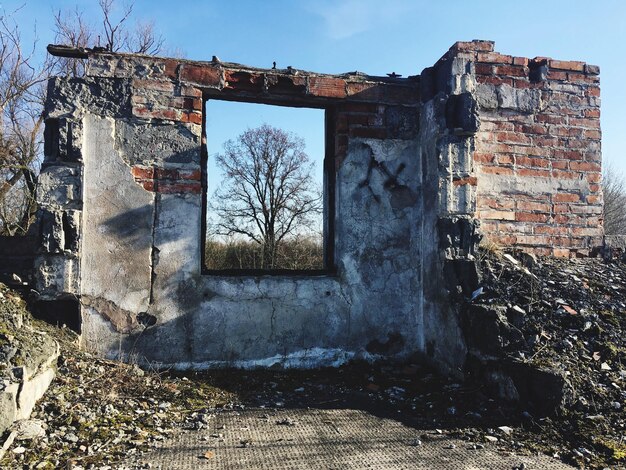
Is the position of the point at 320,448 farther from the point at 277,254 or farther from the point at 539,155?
the point at 277,254

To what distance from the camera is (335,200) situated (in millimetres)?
4219

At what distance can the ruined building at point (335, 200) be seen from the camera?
374 cm

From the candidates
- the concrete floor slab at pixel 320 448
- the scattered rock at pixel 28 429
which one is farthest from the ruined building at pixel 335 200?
the scattered rock at pixel 28 429

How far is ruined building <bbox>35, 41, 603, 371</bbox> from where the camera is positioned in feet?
12.3

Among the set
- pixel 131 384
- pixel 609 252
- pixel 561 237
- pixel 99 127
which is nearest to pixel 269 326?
pixel 131 384

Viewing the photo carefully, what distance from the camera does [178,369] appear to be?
149 inches

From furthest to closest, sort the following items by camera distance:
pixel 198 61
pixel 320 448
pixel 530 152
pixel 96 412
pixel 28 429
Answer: pixel 530 152 → pixel 198 61 → pixel 96 412 → pixel 320 448 → pixel 28 429

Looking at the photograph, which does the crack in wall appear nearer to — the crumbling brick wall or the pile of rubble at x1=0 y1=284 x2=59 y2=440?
the pile of rubble at x1=0 y1=284 x2=59 y2=440

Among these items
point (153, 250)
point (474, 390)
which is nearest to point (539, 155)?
point (474, 390)

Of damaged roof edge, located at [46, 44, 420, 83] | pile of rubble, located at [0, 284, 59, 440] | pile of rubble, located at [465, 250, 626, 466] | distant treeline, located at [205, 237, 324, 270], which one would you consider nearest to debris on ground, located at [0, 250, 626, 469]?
pile of rubble, located at [465, 250, 626, 466]

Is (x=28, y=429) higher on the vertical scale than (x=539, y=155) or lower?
lower

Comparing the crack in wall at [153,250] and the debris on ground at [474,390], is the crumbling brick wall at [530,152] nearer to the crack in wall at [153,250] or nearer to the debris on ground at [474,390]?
the debris on ground at [474,390]

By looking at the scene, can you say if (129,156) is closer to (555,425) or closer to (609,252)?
(555,425)

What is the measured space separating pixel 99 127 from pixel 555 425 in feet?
12.7
